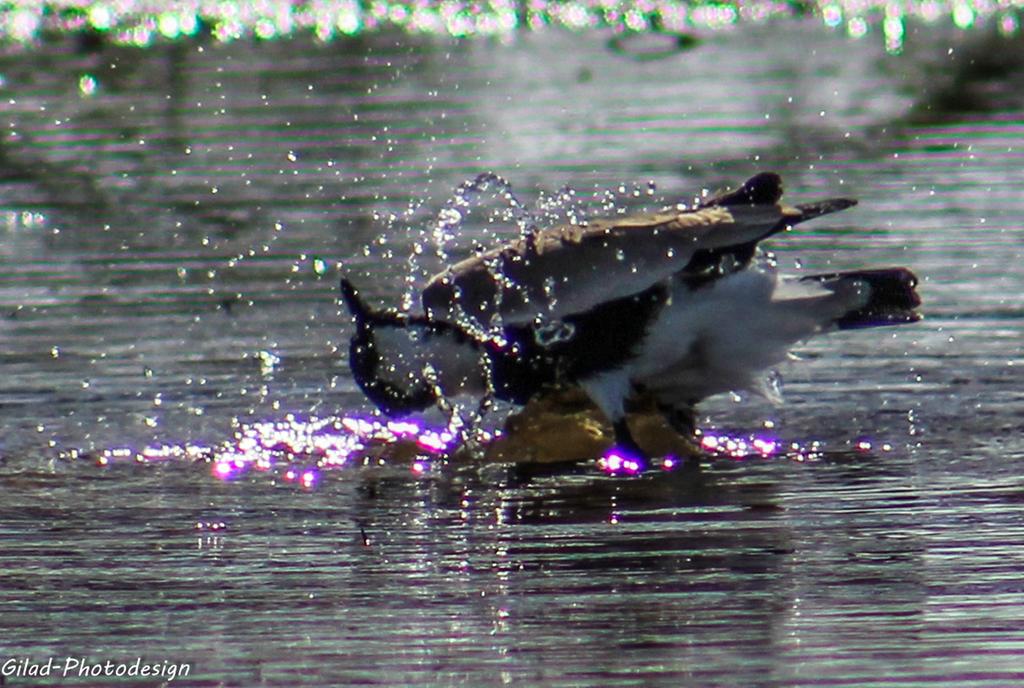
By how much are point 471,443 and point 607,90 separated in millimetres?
9283

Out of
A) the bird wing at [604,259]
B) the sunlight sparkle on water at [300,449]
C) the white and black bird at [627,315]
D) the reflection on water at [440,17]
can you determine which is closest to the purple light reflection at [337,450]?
the sunlight sparkle on water at [300,449]

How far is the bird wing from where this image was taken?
7.25 metres

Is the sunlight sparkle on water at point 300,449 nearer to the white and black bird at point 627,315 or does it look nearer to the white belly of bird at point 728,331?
the white and black bird at point 627,315

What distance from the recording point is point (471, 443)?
7582 millimetres

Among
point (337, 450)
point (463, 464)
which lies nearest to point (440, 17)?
point (337, 450)

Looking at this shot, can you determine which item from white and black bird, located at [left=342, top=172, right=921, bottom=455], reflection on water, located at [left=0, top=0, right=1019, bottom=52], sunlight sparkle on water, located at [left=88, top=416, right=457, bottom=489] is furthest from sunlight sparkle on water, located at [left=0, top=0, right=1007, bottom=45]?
sunlight sparkle on water, located at [left=88, top=416, right=457, bottom=489]

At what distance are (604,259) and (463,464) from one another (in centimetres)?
81

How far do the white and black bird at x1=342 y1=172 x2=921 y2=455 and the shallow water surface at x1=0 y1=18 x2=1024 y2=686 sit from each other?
1.11 ft

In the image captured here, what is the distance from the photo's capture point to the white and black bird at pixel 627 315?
728cm

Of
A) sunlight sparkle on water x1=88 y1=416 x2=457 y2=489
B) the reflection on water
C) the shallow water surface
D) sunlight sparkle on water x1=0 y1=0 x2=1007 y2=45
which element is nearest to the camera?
the shallow water surface

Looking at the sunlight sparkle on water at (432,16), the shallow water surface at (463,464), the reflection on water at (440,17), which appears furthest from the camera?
the sunlight sparkle on water at (432,16)

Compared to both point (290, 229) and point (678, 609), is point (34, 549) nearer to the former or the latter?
point (678, 609)

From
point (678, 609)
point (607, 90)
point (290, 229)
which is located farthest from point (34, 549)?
point (607, 90)

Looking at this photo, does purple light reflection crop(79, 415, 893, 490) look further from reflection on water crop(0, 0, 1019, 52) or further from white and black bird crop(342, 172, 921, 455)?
reflection on water crop(0, 0, 1019, 52)
